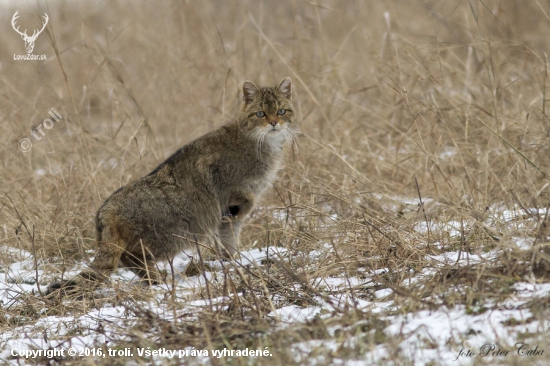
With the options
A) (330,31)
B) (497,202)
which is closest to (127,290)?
(497,202)

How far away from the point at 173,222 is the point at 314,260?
1193mm

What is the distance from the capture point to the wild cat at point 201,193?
4.76 m

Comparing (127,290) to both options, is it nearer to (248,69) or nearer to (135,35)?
(248,69)

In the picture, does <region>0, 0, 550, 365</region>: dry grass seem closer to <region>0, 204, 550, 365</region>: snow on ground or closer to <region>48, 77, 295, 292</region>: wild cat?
<region>0, 204, 550, 365</region>: snow on ground

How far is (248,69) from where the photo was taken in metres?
8.03

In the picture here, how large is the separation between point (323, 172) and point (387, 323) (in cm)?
300

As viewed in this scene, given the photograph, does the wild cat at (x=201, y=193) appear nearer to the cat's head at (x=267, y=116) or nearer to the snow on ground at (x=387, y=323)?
the cat's head at (x=267, y=116)

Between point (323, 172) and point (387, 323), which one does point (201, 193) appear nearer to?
point (323, 172)

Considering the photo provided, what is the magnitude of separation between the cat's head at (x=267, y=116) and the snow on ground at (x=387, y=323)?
1.54 meters

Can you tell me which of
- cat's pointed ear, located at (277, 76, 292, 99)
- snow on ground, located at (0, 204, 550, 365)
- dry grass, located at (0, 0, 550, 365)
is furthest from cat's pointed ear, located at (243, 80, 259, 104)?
snow on ground, located at (0, 204, 550, 365)

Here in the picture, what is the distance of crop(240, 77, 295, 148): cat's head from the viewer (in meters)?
5.32

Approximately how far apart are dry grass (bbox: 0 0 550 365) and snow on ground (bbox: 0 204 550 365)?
49 millimetres

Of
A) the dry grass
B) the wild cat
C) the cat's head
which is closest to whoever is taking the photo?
the dry grass

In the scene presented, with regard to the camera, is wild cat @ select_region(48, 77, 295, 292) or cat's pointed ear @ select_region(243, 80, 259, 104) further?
cat's pointed ear @ select_region(243, 80, 259, 104)
